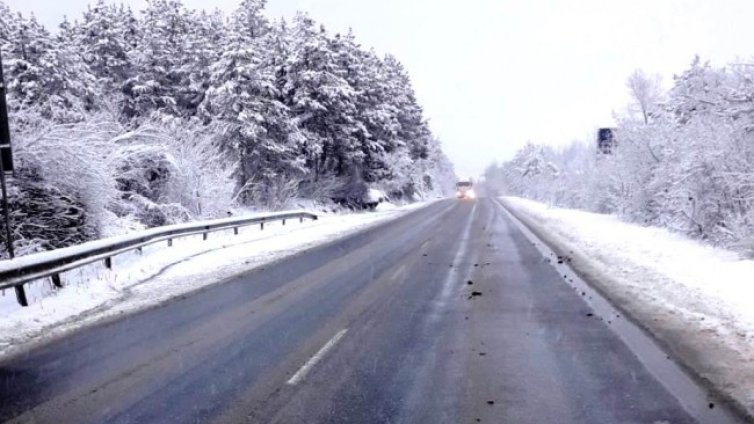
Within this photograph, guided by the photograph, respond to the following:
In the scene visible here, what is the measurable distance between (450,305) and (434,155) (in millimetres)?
90760

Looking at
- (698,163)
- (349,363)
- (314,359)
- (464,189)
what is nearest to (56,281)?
(314,359)

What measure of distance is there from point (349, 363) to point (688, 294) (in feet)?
19.8

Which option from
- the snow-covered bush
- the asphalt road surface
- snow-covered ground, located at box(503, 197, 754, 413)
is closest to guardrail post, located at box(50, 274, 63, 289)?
the asphalt road surface

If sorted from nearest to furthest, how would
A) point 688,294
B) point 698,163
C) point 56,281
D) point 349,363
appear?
1. point 349,363
2. point 688,294
3. point 56,281
4. point 698,163

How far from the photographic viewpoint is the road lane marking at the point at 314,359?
18.2 feet

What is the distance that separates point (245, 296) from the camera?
10008mm

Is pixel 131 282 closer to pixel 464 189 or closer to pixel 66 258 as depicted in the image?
pixel 66 258

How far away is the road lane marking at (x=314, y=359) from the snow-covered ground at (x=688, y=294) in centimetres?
375

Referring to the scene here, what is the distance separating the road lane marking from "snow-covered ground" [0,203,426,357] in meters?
3.72

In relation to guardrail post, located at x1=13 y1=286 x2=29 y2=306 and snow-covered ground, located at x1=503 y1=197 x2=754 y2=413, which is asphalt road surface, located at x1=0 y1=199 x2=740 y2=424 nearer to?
snow-covered ground, located at x1=503 y1=197 x2=754 y2=413

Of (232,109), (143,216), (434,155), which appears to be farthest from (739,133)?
(434,155)

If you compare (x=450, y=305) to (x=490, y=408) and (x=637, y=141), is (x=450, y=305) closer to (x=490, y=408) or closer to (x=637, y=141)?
(x=490, y=408)

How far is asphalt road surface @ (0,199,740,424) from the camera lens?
482 cm

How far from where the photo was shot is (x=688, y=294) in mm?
9094
